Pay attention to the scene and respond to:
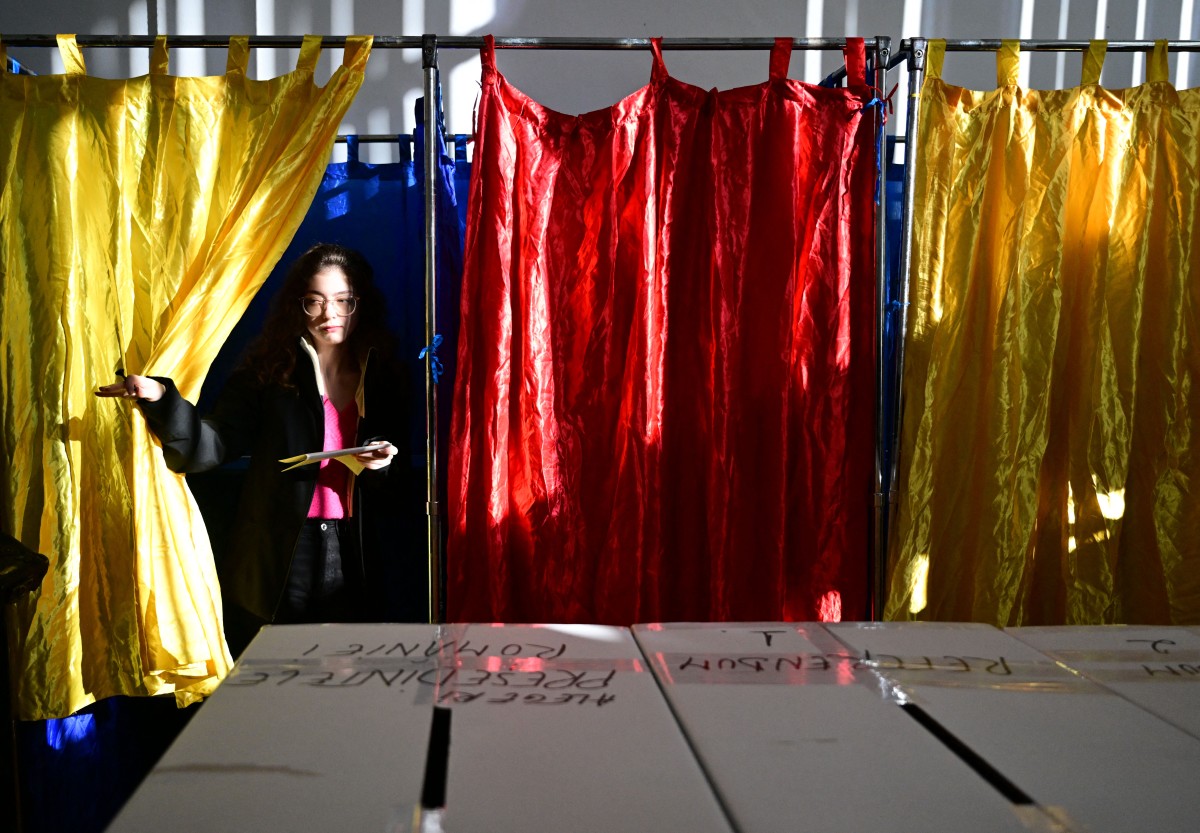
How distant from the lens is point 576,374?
2213mm

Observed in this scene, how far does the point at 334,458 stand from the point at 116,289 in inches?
24.1

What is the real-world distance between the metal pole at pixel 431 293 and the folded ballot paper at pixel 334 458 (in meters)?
0.21

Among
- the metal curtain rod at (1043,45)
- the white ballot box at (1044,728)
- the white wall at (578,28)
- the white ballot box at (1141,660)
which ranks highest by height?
the white wall at (578,28)

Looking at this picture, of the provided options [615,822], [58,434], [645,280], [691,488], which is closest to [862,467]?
[691,488]

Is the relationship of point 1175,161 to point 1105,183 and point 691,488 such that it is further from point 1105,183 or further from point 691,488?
point 691,488

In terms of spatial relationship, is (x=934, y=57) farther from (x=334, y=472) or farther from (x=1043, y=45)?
(x=334, y=472)

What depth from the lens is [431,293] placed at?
212cm

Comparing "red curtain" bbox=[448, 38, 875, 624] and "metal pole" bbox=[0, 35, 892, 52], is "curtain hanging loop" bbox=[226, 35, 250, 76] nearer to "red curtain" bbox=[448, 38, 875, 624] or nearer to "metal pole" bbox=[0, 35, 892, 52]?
"metal pole" bbox=[0, 35, 892, 52]

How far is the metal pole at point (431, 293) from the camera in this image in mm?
2094

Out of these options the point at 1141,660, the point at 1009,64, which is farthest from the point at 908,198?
the point at 1141,660

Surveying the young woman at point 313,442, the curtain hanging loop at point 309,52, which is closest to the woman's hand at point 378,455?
the young woman at point 313,442

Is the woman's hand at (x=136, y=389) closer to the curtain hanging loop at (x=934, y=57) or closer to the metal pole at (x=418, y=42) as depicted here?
the metal pole at (x=418, y=42)

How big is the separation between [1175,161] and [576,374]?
4.75 ft

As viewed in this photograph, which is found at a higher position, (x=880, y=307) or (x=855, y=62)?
(x=855, y=62)
